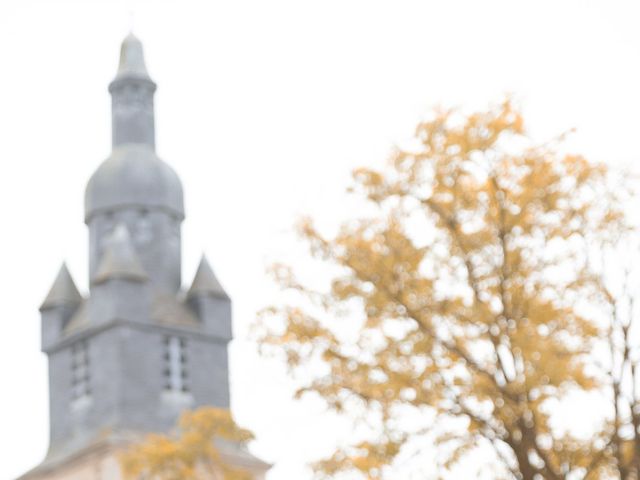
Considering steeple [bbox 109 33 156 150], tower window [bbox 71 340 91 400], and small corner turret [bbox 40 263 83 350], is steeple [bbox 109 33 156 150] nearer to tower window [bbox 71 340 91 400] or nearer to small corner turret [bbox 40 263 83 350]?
small corner turret [bbox 40 263 83 350]

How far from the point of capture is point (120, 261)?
2160 inches

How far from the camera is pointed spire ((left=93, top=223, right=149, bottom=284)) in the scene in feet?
179

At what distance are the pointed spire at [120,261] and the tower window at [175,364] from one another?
245 centimetres

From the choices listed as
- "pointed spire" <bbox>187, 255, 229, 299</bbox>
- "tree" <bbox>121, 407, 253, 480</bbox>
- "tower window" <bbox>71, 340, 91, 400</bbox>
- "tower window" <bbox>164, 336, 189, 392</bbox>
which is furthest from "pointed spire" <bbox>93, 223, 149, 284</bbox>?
"tree" <bbox>121, 407, 253, 480</bbox>

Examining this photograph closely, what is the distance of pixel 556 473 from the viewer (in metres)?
19.0

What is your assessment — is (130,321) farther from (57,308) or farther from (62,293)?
(62,293)

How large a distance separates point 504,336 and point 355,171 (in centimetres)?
292

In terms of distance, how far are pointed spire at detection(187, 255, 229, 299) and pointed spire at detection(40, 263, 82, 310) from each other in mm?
4086

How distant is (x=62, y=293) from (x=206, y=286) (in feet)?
16.8

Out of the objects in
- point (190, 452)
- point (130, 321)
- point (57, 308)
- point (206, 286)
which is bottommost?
point (190, 452)

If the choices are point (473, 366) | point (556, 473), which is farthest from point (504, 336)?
point (556, 473)

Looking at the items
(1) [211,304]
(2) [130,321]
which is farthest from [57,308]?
(1) [211,304]

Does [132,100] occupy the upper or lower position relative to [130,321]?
upper

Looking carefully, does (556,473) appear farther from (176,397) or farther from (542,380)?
(176,397)
